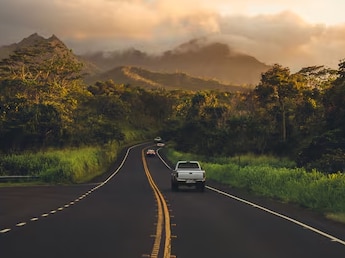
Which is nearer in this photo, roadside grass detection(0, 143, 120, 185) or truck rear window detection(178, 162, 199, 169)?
truck rear window detection(178, 162, 199, 169)

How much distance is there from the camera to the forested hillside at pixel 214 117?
49312 mm

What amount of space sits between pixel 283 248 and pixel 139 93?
182415 mm

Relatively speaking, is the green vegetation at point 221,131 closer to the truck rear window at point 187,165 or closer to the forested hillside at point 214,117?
the forested hillside at point 214,117

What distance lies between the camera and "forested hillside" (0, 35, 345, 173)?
49312 millimetres

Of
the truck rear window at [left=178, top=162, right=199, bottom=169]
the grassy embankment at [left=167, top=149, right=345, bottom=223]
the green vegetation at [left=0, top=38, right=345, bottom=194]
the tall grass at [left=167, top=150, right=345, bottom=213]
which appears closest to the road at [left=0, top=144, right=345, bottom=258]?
the grassy embankment at [left=167, top=149, right=345, bottom=223]

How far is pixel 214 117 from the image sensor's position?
87.1 m

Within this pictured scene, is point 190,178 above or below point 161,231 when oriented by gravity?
below

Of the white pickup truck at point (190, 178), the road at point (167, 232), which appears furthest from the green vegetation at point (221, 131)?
the road at point (167, 232)

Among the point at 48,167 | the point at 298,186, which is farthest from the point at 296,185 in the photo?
the point at 48,167

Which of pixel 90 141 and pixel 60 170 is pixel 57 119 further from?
pixel 60 170

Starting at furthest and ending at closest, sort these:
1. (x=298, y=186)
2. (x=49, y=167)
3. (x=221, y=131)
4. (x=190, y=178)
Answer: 1. (x=221, y=131)
2. (x=49, y=167)
3. (x=190, y=178)
4. (x=298, y=186)

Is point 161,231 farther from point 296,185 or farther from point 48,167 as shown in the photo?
point 48,167

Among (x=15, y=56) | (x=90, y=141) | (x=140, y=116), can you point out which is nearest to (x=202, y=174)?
(x=90, y=141)

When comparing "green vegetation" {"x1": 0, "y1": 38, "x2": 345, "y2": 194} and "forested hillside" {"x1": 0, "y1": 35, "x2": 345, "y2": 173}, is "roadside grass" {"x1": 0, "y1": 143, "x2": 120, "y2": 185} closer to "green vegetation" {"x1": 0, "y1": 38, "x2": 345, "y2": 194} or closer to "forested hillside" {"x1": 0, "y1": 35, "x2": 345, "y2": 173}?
"green vegetation" {"x1": 0, "y1": 38, "x2": 345, "y2": 194}
